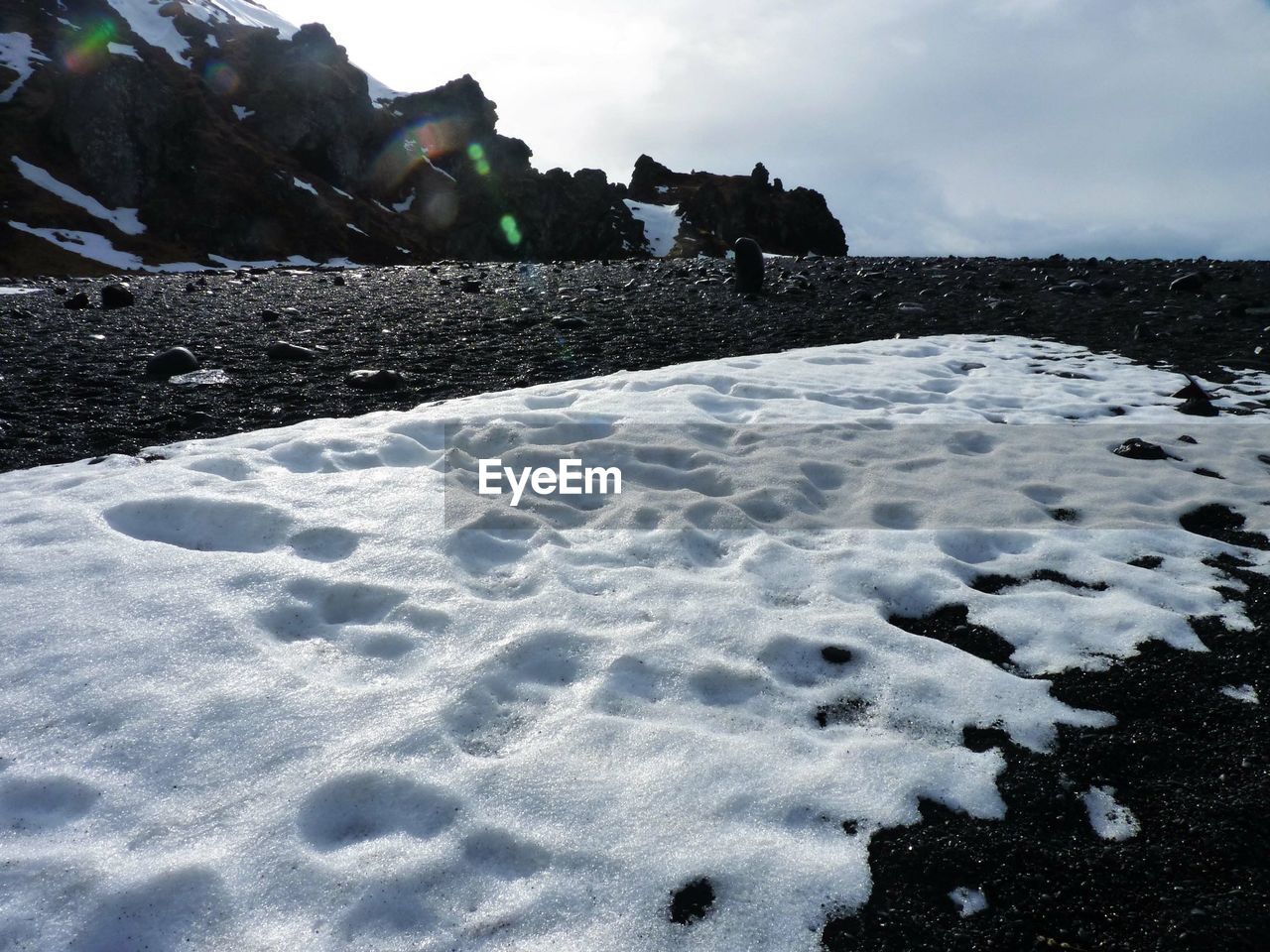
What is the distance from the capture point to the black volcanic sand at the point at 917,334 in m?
2.05

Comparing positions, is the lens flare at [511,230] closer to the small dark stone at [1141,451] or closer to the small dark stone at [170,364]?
the small dark stone at [170,364]

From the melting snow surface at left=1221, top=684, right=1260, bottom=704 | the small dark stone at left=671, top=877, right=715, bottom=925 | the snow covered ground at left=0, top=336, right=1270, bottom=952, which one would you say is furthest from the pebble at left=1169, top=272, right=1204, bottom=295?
the small dark stone at left=671, top=877, right=715, bottom=925

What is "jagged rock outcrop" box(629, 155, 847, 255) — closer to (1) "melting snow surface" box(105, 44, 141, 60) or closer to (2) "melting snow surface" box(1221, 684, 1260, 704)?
(1) "melting snow surface" box(105, 44, 141, 60)

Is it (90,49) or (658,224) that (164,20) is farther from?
(658,224)

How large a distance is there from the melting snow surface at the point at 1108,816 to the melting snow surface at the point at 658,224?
6794 centimetres

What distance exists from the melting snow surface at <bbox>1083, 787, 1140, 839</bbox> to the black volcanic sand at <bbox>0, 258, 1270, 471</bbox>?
5995mm

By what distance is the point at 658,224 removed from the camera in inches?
2891

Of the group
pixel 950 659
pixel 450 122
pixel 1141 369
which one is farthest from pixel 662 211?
A: pixel 950 659

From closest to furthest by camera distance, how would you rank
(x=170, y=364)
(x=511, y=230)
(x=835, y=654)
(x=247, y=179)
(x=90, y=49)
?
1. (x=835, y=654)
2. (x=170, y=364)
3. (x=247, y=179)
4. (x=90, y=49)
5. (x=511, y=230)

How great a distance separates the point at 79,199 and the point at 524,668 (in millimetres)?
82218

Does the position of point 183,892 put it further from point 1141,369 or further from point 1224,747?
point 1141,369

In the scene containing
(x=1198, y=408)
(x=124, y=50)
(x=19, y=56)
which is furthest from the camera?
(x=124, y=50)

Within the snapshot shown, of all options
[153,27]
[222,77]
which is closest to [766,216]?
[222,77]

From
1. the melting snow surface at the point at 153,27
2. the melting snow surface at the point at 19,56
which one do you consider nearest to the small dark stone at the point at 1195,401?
the melting snow surface at the point at 19,56
